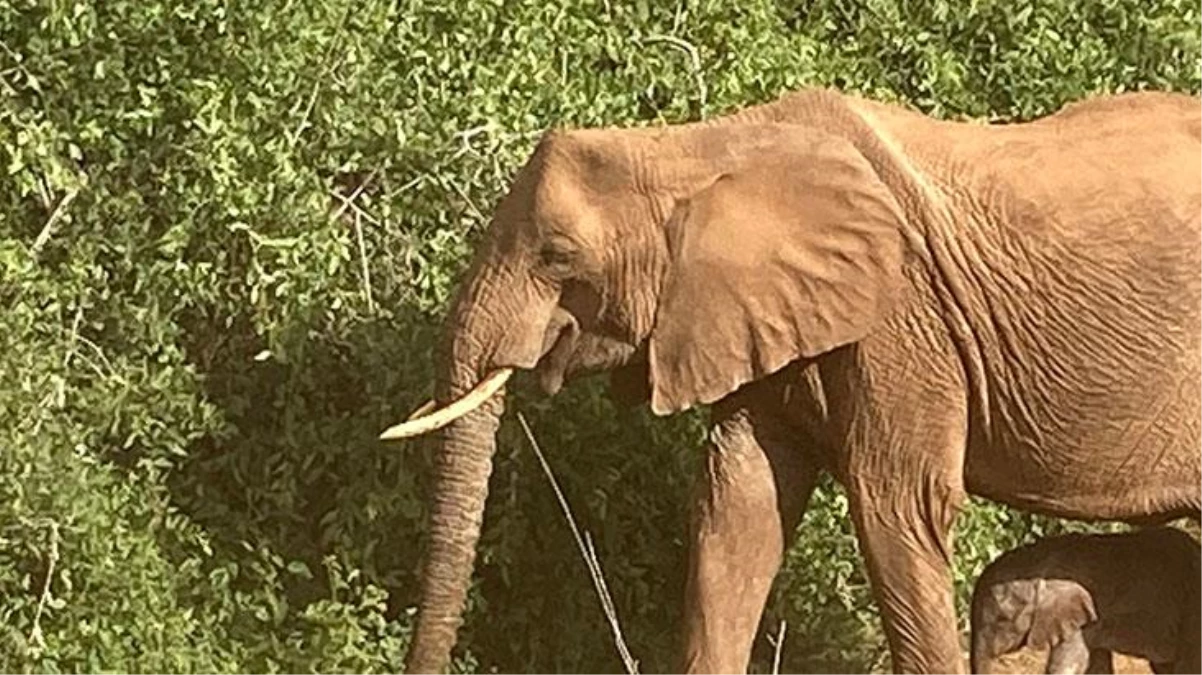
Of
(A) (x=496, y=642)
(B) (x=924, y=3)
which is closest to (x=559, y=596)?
(A) (x=496, y=642)

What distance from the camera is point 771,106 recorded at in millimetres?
5297

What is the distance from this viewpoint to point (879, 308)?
16.9 ft

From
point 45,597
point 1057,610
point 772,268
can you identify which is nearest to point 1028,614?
point 1057,610

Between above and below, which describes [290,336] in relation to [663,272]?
below

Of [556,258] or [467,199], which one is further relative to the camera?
[467,199]

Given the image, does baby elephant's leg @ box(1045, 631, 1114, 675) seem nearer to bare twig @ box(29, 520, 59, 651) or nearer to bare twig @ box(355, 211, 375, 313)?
bare twig @ box(355, 211, 375, 313)

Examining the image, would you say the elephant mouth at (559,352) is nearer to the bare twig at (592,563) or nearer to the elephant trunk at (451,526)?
the elephant trunk at (451,526)

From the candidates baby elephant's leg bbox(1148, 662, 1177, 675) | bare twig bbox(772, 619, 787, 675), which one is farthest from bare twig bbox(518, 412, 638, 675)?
baby elephant's leg bbox(1148, 662, 1177, 675)

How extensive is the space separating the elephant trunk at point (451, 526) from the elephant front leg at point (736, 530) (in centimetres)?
45

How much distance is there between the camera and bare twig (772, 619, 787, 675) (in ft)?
20.5

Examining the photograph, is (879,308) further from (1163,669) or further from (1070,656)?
(1163,669)

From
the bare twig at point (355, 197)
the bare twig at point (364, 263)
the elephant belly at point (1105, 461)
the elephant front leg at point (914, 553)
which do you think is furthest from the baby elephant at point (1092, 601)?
the bare twig at point (355, 197)

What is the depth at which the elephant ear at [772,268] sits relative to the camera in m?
5.13

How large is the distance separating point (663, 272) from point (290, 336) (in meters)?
1.22
